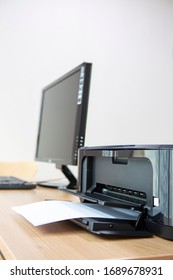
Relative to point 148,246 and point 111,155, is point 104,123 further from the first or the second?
point 148,246

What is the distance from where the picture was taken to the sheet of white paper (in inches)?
25.3

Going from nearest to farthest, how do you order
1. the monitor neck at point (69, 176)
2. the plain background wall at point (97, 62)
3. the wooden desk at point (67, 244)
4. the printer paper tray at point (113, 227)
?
the wooden desk at point (67, 244) → the printer paper tray at point (113, 227) → the monitor neck at point (69, 176) → the plain background wall at point (97, 62)

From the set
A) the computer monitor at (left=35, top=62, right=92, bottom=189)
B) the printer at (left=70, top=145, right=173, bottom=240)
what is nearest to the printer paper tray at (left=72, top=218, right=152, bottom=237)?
the printer at (left=70, top=145, right=173, bottom=240)

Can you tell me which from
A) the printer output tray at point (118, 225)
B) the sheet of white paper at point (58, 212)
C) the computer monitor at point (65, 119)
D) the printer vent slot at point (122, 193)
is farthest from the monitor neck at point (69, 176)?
the printer output tray at point (118, 225)

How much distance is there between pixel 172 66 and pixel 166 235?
3027mm

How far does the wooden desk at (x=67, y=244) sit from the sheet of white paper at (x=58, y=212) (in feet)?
0.07

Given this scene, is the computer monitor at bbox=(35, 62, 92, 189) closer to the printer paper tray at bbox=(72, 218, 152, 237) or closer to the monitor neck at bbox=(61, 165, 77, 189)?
the monitor neck at bbox=(61, 165, 77, 189)

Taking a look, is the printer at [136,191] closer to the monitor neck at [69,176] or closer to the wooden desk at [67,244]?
the wooden desk at [67,244]

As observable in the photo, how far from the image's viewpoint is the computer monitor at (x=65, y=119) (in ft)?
3.89

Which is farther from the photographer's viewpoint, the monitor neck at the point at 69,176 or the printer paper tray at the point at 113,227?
the monitor neck at the point at 69,176

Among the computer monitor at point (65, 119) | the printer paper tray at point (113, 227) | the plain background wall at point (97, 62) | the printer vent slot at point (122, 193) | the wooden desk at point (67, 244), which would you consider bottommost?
the wooden desk at point (67, 244)

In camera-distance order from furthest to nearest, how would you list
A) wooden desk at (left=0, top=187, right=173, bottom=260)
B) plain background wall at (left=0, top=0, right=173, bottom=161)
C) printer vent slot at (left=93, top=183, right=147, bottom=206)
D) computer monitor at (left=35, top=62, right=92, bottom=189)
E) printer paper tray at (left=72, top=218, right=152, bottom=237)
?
plain background wall at (left=0, top=0, right=173, bottom=161) → computer monitor at (left=35, top=62, right=92, bottom=189) → printer vent slot at (left=93, top=183, right=147, bottom=206) → printer paper tray at (left=72, top=218, right=152, bottom=237) → wooden desk at (left=0, top=187, right=173, bottom=260)

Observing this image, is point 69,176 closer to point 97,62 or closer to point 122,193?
point 122,193

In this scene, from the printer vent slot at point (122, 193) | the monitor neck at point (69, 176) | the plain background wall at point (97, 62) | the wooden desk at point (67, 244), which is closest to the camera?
the wooden desk at point (67, 244)
